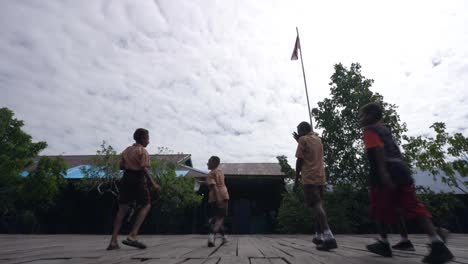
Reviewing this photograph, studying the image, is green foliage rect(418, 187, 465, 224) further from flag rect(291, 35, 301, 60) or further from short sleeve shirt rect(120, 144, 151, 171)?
short sleeve shirt rect(120, 144, 151, 171)

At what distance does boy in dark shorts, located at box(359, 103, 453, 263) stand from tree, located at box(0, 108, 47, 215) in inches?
624

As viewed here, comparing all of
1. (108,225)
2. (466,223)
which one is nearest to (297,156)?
(108,225)

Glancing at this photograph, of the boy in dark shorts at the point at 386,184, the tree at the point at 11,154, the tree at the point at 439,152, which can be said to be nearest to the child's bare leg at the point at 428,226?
the boy in dark shorts at the point at 386,184

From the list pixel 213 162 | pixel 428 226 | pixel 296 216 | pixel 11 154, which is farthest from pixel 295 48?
pixel 11 154

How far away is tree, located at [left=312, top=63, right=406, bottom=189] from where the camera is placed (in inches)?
434

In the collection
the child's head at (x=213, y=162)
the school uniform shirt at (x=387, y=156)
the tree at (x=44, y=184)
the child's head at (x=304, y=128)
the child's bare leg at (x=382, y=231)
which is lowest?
the child's bare leg at (x=382, y=231)

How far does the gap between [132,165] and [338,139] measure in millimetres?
10127

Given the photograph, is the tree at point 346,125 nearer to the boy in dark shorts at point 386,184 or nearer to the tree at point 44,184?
the boy in dark shorts at point 386,184

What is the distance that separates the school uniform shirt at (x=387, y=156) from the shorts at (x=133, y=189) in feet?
8.21

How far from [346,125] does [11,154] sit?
16.7 meters

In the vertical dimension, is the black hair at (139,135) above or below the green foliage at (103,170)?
below

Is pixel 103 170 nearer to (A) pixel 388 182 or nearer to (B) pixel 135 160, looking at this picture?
(B) pixel 135 160

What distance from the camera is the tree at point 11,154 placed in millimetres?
12688

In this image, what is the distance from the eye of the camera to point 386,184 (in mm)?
2041
